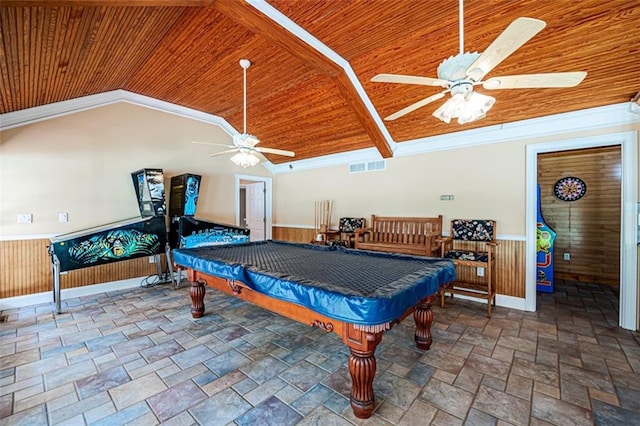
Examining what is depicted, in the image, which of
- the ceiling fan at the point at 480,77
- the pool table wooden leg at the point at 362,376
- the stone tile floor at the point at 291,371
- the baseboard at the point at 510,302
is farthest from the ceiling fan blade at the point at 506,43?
the baseboard at the point at 510,302

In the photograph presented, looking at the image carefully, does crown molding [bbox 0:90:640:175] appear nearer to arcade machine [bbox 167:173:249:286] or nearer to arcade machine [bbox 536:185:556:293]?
arcade machine [bbox 167:173:249:286]

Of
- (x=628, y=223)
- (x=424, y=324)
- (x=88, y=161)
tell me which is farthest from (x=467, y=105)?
(x=88, y=161)

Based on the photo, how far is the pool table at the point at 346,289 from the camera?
1604 millimetres

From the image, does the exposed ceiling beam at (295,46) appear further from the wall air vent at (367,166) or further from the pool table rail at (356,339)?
the pool table rail at (356,339)

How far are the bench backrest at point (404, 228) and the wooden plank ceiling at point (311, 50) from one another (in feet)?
4.84

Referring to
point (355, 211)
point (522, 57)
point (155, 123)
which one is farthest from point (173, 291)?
point (522, 57)

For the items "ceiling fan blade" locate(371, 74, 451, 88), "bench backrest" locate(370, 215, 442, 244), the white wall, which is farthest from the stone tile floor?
"ceiling fan blade" locate(371, 74, 451, 88)

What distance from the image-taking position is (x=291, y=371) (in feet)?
7.34

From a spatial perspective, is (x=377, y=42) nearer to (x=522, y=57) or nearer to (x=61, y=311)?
(x=522, y=57)

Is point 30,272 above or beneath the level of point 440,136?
beneath

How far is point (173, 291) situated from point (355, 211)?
364 cm

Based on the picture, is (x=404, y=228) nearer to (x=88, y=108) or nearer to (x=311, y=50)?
(x=311, y=50)

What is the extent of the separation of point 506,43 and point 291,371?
2.74 m

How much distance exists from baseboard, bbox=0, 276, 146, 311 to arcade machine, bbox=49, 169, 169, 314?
1.63 feet
